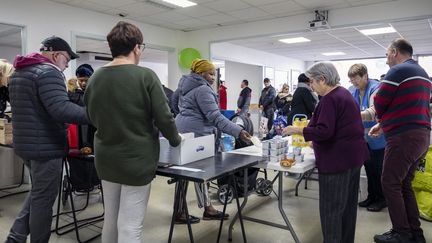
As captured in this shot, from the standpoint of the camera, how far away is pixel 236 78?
1093 cm

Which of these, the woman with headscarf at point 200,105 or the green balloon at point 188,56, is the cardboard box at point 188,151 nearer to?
the woman with headscarf at point 200,105

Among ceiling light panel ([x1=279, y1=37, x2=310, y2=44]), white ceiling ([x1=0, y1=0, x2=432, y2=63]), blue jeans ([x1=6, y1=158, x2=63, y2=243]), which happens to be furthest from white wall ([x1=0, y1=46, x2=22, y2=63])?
blue jeans ([x1=6, y1=158, x2=63, y2=243])

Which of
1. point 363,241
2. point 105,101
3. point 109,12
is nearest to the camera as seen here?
point 105,101

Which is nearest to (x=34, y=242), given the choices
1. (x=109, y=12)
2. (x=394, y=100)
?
(x=394, y=100)

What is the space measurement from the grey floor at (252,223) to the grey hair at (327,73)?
1.32 metres

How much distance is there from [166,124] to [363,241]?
1934 mm

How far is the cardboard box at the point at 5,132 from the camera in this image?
3.11 meters

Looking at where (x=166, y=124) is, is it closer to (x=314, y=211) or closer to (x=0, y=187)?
(x=314, y=211)

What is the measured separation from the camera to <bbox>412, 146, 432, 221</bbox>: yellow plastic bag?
2978mm

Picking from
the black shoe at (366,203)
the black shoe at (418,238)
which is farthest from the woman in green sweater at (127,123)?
the black shoe at (366,203)

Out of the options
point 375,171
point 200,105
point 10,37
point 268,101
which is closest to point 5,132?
point 200,105

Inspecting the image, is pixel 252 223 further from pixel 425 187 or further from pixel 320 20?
pixel 320 20

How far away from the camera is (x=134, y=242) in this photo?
1493 millimetres

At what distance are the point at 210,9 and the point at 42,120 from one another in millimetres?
3917
